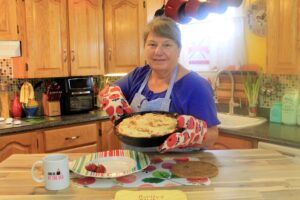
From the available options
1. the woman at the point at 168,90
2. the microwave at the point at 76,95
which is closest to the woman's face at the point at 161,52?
the woman at the point at 168,90

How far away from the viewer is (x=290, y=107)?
240 centimetres

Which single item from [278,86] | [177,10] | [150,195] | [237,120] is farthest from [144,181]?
[278,86]

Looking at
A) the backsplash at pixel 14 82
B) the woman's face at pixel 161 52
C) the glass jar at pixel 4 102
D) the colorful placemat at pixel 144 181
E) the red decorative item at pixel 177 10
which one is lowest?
the colorful placemat at pixel 144 181

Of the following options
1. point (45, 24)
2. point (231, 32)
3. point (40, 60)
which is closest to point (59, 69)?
point (40, 60)

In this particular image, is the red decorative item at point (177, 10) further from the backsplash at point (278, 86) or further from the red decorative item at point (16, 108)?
the red decorative item at point (16, 108)

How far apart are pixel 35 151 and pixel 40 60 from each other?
2.55 ft

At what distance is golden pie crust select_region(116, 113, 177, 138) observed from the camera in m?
1.21

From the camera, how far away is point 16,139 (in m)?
2.39

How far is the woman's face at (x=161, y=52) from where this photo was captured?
1451 mm

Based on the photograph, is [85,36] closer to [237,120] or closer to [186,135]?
[237,120]

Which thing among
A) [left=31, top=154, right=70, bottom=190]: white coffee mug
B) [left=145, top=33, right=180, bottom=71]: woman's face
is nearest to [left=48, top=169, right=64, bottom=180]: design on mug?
[left=31, top=154, right=70, bottom=190]: white coffee mug

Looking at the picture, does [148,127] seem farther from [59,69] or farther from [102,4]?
[102,4]

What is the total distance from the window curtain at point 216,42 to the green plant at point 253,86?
186 millimetres

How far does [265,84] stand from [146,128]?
1760mm
